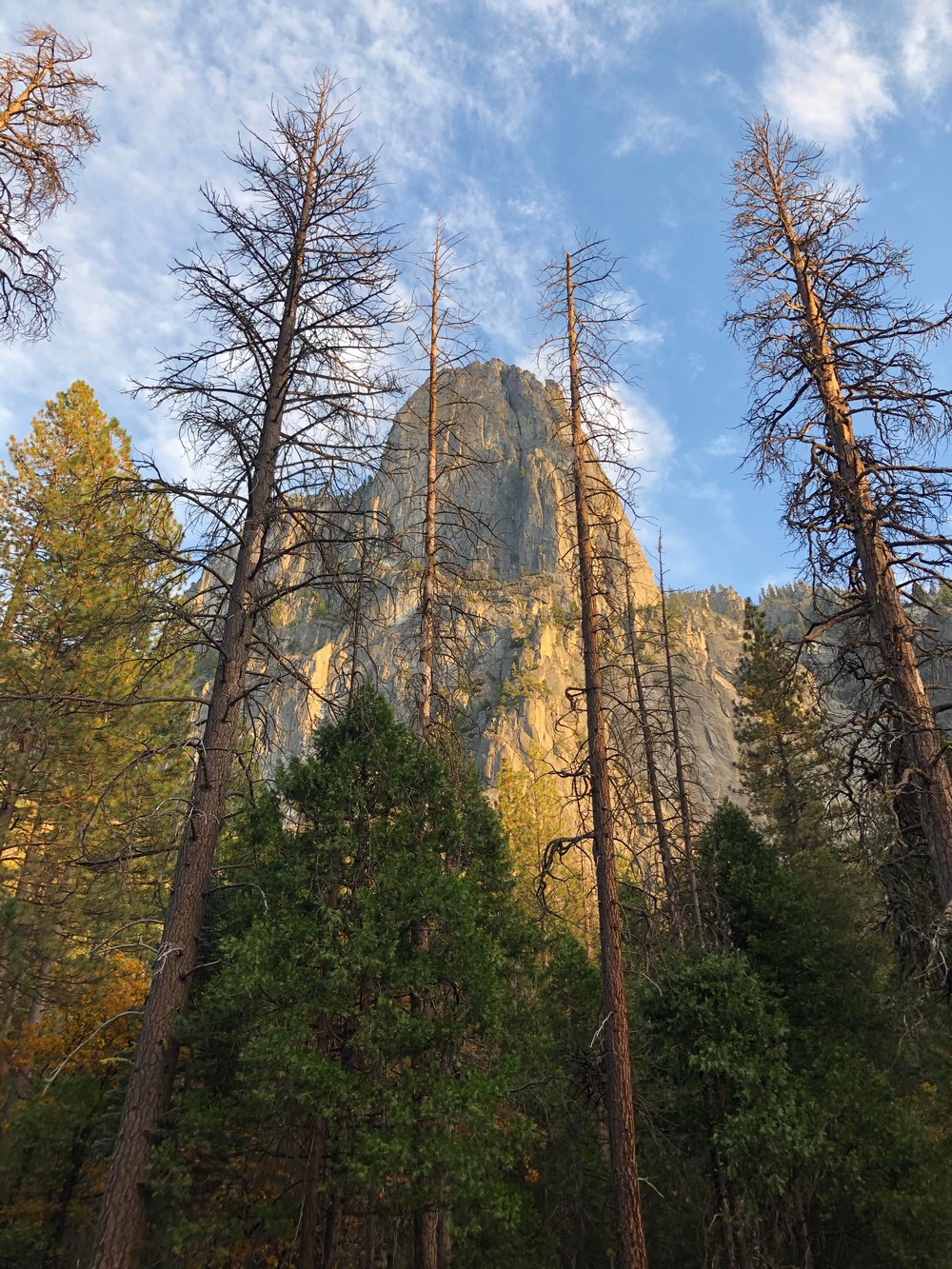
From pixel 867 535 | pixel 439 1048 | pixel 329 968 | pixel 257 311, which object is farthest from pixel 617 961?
pixel 257 311

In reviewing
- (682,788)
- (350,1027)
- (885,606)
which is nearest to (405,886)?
(350,1027)

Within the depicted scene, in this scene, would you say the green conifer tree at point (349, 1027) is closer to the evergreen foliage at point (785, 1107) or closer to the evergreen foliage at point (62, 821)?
the evergreen foliage at point (62, 821)

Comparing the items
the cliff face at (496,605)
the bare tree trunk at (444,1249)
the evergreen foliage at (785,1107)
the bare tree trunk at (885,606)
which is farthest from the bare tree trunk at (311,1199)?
the bare tree trunk at (885,606)

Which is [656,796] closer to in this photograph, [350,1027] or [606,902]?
[606,902]

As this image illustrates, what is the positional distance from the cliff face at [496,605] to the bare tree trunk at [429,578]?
21cm

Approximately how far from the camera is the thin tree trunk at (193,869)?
5.12 meters

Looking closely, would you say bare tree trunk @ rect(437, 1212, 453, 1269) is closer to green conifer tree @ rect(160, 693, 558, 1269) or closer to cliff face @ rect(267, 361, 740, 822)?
green conifer tree @ rect(160, 693, 558, 1269)

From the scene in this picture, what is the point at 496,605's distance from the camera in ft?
90.7

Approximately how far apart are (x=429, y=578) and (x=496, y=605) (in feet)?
54.0

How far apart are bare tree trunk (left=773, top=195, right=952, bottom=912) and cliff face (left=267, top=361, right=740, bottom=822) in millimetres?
3080

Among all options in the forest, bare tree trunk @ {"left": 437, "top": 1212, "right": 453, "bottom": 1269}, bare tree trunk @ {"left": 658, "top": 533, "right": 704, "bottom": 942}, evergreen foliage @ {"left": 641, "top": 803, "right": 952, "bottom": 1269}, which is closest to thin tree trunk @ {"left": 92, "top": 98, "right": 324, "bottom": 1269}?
the forest

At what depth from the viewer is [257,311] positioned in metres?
8.05

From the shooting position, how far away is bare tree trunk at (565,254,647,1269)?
7.20 m

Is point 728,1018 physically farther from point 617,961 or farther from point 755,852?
point 755,852
